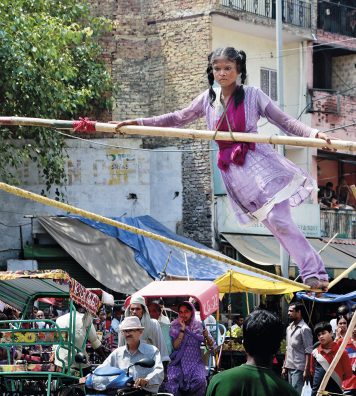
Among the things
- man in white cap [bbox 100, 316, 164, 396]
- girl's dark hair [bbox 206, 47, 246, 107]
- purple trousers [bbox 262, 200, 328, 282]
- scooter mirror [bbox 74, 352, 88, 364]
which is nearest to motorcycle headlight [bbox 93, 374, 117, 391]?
man in white cap [bbox 100, 316, 164, 396]

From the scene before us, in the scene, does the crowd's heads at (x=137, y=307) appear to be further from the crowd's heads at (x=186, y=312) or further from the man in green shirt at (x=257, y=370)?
the man in green shirt at (x=257, y=370)

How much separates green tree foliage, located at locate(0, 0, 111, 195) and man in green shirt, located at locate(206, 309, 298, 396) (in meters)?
16.1

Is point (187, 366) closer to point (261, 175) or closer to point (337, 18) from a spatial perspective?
point (261, 175)

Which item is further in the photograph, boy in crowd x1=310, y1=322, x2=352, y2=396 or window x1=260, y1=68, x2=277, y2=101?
window x1=260, y1=68, x2=277, y2=101

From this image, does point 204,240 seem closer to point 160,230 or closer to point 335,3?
point 160,230

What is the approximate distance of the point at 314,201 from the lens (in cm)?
3098

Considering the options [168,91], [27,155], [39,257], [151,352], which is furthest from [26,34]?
[151,352]

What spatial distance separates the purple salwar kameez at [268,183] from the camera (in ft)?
23.5

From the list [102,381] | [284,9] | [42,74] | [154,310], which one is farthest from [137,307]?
[284,9]

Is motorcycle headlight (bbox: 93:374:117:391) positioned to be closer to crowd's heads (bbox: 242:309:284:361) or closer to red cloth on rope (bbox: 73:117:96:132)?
red cloth on rope (bbox: 73:117:96:132)

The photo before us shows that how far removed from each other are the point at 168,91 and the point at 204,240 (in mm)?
3673

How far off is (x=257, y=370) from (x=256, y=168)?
176 cm

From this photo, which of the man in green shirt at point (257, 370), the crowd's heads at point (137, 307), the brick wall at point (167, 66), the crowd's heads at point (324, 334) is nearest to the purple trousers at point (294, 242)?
the man in green shirt at point (257, 370)

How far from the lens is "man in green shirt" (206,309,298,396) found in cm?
569
